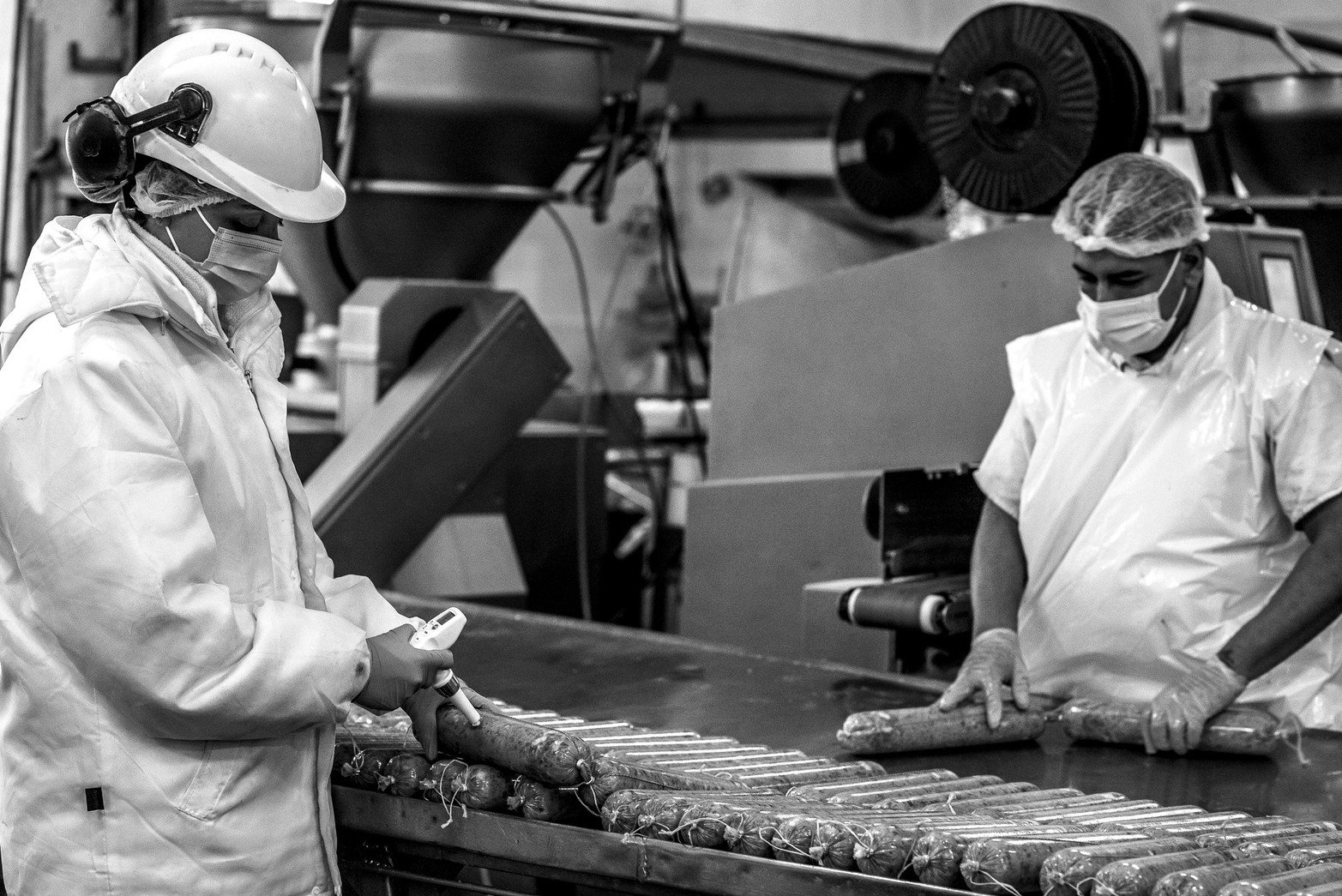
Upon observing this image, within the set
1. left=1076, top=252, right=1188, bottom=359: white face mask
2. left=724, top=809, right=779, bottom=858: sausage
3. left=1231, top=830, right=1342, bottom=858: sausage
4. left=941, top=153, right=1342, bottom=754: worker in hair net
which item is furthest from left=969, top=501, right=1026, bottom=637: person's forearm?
left=724, top=809, right=779, bottom=858: sausage

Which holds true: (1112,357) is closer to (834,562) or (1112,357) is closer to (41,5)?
(834,562)

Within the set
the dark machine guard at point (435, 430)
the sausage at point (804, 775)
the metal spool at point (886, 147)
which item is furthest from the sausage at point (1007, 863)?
the metal spool at point (886, 147)

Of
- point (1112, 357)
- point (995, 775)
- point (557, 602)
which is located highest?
point (1112, 357)

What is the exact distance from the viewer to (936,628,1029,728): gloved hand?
2367 millimetres

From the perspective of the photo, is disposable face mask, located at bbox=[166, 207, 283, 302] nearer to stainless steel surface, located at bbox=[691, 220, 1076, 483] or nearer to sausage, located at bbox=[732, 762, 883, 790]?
sausage, located at bbox=[732, 762, 883, 790]

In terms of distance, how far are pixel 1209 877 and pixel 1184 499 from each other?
1.11 meters

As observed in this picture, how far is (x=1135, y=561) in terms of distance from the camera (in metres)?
2.57

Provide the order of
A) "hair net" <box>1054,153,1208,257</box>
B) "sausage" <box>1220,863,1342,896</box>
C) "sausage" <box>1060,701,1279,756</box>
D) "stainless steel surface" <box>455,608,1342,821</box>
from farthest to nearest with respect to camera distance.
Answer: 1. "hair net" <box>1054,153,1208,257</box>
2. "sausage" <box>1060,701,1279,756</box>
3. "stainless steel surface" <box>455,608,1342,821</box>
4. "sausage" <box>1220,863,1342,896</box>

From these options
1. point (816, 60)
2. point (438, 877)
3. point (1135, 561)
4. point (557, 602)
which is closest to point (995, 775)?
point (1135, 561)

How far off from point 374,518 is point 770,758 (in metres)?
2.01

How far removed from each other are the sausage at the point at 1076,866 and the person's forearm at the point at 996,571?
3.42 feet

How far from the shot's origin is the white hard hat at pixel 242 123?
164 centimetres

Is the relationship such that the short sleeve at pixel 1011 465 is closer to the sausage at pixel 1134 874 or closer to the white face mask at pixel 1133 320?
the white face mask at pixel 1133 320

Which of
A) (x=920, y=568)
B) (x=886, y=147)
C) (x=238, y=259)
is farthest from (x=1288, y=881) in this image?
(x=886, y=147)
